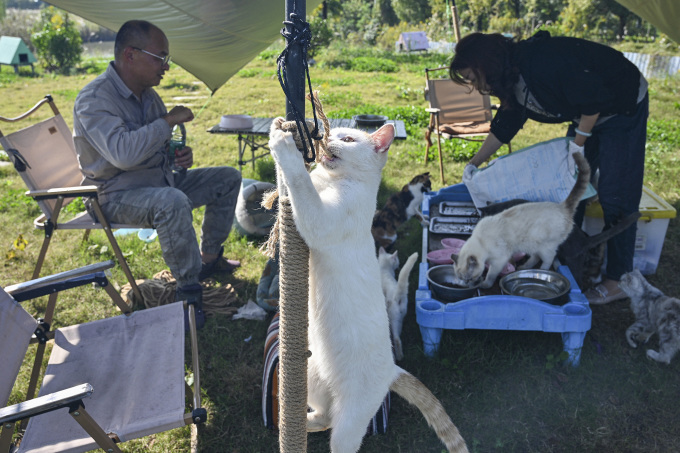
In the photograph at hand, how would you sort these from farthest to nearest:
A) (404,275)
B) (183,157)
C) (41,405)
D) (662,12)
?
(662,12) → (183,157) → (404,275) → (41,405)

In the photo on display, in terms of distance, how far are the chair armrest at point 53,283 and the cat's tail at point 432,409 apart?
1761 mm

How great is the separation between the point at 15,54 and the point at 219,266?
54.0ft

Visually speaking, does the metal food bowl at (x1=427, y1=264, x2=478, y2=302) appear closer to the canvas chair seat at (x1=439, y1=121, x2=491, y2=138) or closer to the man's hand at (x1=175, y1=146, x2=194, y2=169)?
the man's hand at (x1=175, y1=146, x2=194, y2=169)

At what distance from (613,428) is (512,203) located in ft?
6.02

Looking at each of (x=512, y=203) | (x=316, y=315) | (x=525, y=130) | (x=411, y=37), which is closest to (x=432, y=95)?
(x=525, y=130)

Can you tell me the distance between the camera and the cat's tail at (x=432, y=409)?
1835 millimetres

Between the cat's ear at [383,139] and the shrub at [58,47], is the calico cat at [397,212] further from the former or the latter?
the shrub at [58,47]

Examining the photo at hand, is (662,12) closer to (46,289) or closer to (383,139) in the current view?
(383,139)

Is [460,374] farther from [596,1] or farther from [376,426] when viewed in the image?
[596,1]

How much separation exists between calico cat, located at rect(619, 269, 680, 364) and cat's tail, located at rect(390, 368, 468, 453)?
6.08ft

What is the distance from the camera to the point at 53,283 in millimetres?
2434

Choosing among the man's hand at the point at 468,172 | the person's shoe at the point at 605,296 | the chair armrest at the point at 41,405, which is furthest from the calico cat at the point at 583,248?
the chair armrest at the point at 41,405

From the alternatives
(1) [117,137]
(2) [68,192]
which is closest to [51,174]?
(2) [68,192]

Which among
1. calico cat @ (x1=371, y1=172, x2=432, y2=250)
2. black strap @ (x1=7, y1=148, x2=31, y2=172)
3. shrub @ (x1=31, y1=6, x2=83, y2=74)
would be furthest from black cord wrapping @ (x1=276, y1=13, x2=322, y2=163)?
shrub @ (x1=31, y1=6, x2=83, y2=74)
